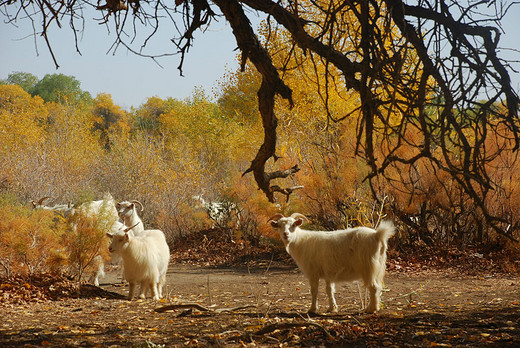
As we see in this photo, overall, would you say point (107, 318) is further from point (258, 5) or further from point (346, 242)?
point (258, 5)

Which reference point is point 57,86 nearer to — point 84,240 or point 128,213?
point 128,213

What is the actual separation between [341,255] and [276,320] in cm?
147

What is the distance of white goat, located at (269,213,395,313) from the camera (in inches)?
296

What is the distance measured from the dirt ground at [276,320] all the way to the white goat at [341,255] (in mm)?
379

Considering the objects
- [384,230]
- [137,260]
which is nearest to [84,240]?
[137,260]

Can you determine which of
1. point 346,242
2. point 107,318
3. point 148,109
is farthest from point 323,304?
point 148,109

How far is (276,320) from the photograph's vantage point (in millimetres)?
6934

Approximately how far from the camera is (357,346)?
5.48m

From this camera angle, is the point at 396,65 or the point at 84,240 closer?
the point at 396,65

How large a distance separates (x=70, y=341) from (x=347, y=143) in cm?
1044

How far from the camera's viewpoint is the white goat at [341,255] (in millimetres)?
7512

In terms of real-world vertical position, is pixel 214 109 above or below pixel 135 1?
above

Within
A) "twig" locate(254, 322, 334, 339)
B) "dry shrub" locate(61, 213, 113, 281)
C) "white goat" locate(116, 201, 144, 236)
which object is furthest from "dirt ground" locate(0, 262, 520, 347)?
"white goat" locate(116, 201, 144, 236)

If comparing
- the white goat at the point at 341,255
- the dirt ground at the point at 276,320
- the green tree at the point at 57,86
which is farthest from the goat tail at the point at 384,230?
the green tree at the point at 57,86
